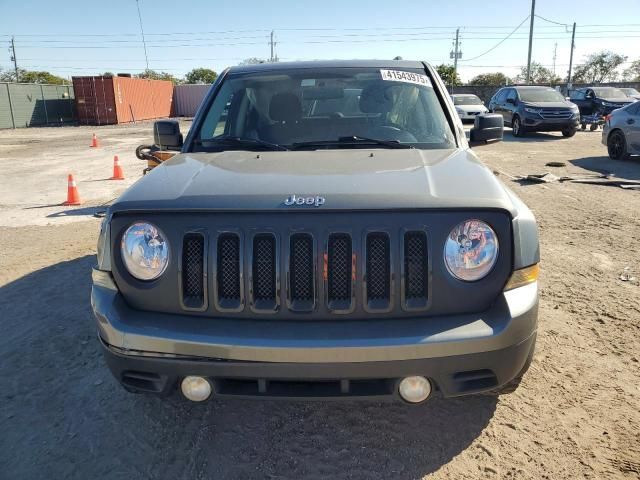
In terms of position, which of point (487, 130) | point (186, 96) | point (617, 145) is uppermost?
point (186, 96)

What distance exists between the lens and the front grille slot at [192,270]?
7.26 ft

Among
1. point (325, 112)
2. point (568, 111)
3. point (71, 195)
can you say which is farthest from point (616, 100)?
point (325, 112)

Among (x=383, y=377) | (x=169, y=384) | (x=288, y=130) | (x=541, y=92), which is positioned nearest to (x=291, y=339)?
(x=383, y=377)

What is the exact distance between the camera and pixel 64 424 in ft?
9.07

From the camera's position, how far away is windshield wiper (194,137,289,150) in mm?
3288

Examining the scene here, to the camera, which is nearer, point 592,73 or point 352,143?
point 352,143

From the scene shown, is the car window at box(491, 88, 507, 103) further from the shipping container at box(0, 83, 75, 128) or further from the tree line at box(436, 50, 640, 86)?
the tree line at box(436, 50, 640, 86)

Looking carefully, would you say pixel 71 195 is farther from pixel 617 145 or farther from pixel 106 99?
pixel 106 99

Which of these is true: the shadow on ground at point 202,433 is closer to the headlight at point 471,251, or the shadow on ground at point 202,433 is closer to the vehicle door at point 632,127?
the headlight at point 471,251

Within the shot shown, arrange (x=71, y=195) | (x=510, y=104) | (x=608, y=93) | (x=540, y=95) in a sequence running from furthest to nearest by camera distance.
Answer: (x=608, y=93) < (x=510, y=104) < (x=540, y=95) < (x=71, y=195)

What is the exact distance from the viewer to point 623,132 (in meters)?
11.9

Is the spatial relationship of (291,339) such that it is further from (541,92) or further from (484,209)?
(541,92)

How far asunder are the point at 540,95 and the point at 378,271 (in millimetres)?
19041

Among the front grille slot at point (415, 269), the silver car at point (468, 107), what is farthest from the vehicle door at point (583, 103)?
the front grille slot at point (415, 269)
